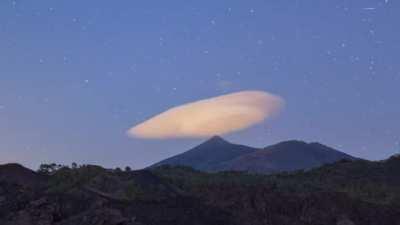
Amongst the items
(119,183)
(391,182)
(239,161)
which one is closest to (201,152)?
(239,161)

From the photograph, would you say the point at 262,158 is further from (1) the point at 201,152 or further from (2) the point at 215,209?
(2) the point at 215,209

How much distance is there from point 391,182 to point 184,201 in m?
15.2

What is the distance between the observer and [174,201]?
22.2 meters

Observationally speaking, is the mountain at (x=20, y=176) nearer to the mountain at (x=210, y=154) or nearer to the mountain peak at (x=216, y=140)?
the mountain at (x=210, y=154)

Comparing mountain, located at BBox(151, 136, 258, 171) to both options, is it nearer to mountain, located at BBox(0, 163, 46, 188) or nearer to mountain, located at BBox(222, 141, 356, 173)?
mountain, located at BBox(222, 141, 356, 173)

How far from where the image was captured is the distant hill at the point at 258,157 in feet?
283

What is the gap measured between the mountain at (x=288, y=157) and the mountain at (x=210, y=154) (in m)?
5.83

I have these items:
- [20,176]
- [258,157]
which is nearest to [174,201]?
[20,176]

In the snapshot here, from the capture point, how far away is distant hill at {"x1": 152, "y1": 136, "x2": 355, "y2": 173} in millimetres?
86312

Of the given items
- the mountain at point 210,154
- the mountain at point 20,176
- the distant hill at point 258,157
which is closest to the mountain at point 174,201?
the mountain at point 20,176

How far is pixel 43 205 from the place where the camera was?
Result: 21.2 m

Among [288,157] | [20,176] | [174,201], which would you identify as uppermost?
[288,157]

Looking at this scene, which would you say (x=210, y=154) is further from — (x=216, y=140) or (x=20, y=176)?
(x=20, y=176)

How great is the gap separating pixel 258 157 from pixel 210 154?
17.0 metres
